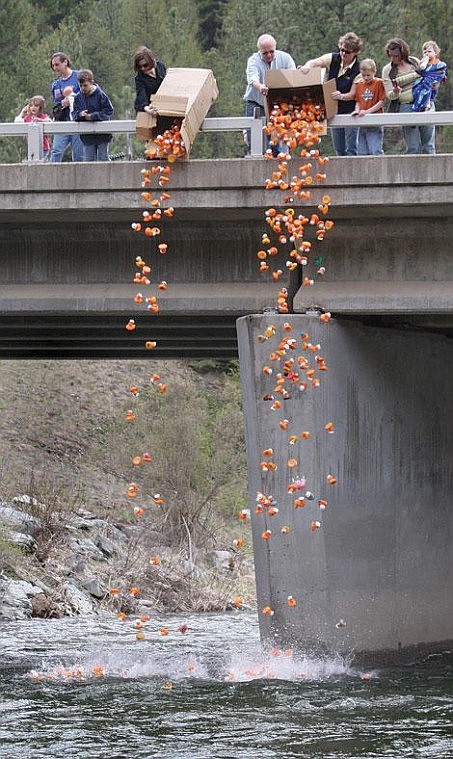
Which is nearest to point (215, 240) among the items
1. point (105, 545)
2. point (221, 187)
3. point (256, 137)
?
point (221, 187)

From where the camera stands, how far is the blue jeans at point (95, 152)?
15.6m

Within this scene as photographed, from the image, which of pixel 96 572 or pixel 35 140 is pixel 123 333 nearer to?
pixel 35 140

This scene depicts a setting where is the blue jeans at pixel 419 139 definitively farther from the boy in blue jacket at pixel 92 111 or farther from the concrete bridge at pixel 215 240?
the boy in blue jacket at pixel 92 111

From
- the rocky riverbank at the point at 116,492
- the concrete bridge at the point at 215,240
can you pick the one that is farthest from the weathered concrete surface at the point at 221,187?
the rocky riverbank at the point at 116,492

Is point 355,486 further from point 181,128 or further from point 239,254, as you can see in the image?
point 181,128

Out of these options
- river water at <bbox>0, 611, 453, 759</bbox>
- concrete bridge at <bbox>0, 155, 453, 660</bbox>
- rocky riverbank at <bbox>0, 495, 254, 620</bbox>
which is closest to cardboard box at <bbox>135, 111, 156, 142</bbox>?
concrete bridge at <bbox>0, 155, 453, 660</bbox>

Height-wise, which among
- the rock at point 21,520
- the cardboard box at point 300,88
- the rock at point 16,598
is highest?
the cardboard box at point 300,88

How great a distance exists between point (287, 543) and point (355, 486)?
42.3 inches

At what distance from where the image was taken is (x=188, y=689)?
14.3 m

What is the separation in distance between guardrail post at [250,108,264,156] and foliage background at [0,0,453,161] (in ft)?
45.7

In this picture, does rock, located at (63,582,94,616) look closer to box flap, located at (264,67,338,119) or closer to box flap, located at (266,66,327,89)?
box flap, located at (264,67,338,119)

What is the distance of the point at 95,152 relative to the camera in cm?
1557

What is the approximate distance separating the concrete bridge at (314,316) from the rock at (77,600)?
27.6 ft

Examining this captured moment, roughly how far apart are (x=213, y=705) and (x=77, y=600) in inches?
438
